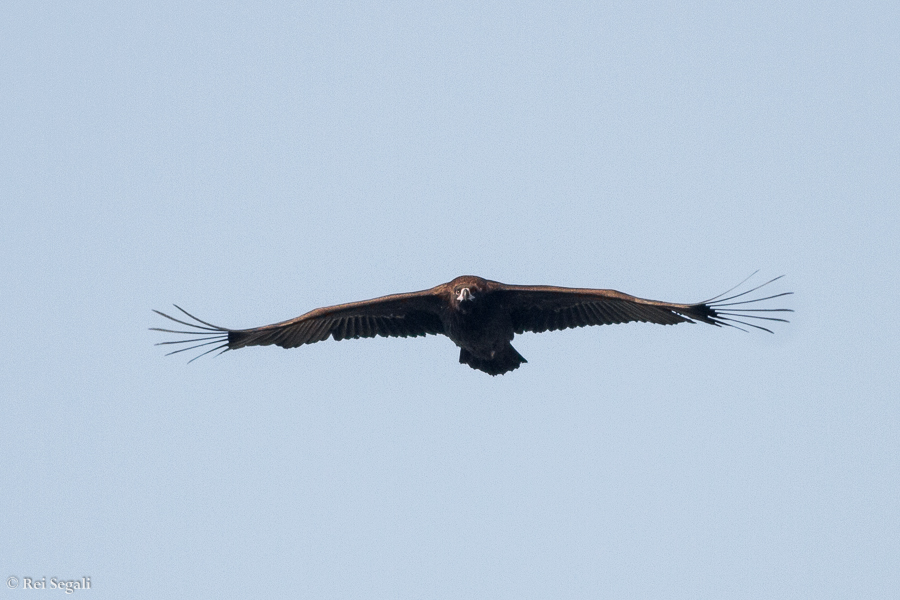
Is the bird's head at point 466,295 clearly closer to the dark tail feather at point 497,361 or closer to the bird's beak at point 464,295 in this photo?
the bird's beak at point 464,295

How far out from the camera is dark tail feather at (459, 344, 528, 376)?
15.6m

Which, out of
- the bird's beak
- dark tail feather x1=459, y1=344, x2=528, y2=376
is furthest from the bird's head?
dark tail feather x1=459, y1=344, x2=528, y2=376

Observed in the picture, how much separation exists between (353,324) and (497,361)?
2.04 metres

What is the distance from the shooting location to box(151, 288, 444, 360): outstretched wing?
600 inches

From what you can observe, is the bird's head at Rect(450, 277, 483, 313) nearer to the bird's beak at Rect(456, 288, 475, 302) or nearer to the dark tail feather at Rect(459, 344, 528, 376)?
the bird's beak at Rect(456, 288, 475, 302)

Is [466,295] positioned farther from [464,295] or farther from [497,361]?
[497,361]

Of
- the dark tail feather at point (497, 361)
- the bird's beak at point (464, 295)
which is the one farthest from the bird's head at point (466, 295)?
the dark tail feather at point (497, 361)

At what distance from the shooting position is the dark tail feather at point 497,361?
15.6 m

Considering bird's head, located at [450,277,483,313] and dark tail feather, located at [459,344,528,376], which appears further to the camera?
dark tail feather, located at [459,344,528,376]

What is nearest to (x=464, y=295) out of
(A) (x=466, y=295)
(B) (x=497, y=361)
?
(A) (x=466, y=295)

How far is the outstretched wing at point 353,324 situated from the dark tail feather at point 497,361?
0.67m

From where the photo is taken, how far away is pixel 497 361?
15625 mm

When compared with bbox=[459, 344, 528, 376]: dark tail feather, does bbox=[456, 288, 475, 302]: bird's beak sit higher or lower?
higher

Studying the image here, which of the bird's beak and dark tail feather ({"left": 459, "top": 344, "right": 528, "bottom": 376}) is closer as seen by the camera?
the bird's beak
